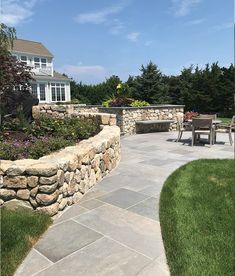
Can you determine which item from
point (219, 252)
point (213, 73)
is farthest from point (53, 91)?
point (219, 252)

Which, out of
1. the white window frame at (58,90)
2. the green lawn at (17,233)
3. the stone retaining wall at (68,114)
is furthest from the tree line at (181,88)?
the green lawn at (17,233)

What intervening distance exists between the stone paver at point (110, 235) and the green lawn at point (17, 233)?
0.08 meters

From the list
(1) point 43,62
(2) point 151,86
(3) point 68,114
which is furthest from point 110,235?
(1) point 43,62

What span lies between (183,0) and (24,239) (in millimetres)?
6166

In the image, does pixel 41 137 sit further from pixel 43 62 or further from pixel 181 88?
pixel 43 62

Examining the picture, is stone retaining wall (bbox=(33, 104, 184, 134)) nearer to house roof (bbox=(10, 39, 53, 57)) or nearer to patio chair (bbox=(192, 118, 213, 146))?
patio chair (bbox=(192, 118, 213, 146))

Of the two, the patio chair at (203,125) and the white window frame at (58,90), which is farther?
the white window frame at (58,90)

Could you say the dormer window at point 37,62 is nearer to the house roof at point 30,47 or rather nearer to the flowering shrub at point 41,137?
the house roof at point 30,47

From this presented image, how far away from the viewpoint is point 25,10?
299 inches

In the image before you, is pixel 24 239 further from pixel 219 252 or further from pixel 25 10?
pixel 25 10

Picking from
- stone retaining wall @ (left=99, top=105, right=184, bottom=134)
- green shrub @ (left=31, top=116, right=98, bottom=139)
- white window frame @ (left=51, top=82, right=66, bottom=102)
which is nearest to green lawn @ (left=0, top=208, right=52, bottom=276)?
green shrub @ (left=31, top=116, right=98, bottom=139)

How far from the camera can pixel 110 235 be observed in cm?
322

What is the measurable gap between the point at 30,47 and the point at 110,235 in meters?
33.0

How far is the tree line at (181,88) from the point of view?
67.9 ft
